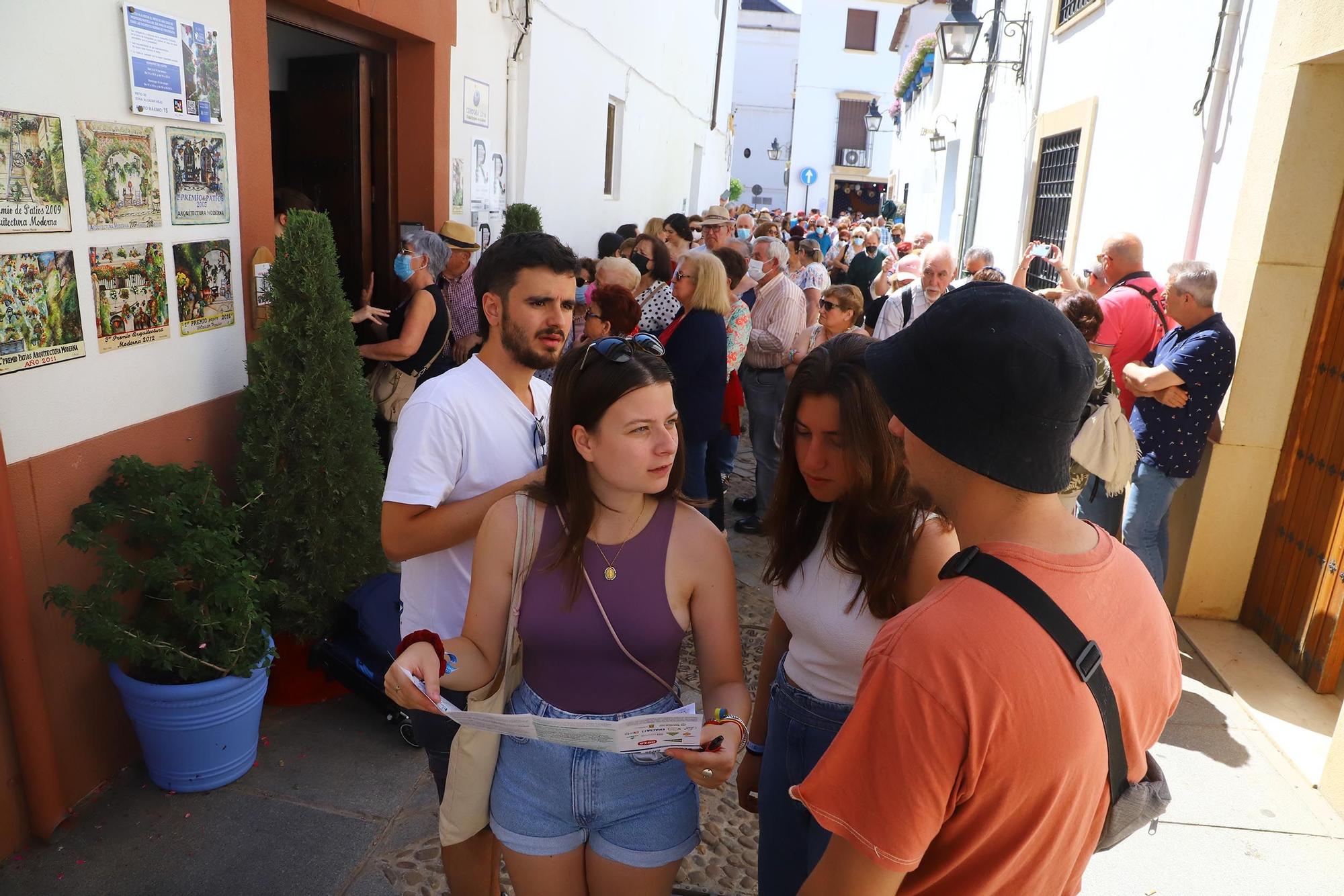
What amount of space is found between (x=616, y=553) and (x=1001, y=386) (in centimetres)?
99

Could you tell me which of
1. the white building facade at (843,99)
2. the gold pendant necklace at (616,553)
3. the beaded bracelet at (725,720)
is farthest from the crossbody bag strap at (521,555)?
the white building facade at (843,99)

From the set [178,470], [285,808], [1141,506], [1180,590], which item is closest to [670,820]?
[285,808]

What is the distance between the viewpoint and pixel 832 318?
6.18 meters

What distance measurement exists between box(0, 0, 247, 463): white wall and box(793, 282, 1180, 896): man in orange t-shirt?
9.08 ft

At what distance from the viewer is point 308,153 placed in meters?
5.83

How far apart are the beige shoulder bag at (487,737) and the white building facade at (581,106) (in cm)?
489

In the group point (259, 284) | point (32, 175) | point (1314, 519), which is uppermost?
point (32, 175)

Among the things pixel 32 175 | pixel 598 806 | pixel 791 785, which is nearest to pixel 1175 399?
pixel 791 785

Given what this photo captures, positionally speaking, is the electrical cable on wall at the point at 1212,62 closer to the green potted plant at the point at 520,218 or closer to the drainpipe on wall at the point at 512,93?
the green potted plant at the point at 520,218

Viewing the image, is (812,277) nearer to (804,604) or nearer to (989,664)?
(804,604)

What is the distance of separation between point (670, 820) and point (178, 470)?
2.31 metres

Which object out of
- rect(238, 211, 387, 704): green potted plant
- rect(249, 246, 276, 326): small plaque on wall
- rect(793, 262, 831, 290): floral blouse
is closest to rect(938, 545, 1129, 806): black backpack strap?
rect(238, 211, 387, 704): green potted plant

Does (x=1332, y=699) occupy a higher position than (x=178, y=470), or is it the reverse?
(x=178, y=470)

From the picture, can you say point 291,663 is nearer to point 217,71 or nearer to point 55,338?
point 55,338
